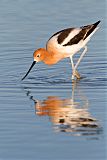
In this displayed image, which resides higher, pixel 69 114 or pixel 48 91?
pixel 48 91

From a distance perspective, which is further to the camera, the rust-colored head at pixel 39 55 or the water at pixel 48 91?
A: the rust-colored head at pixel 39 55

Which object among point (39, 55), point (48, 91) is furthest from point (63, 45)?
point (48, 91)

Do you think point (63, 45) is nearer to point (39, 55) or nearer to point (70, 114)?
point (39, 55)

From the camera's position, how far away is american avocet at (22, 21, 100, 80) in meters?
13.3

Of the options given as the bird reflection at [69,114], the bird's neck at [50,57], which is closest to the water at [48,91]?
the bird reflection at [69,114]

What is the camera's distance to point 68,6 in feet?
59.7

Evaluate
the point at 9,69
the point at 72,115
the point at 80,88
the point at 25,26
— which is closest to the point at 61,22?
the point at 25,26

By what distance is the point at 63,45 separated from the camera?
44.0ft

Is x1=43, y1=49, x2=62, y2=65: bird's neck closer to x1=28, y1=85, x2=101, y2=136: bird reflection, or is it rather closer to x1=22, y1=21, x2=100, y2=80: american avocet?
x1=22, y1=21, x2=100, y2=80: american avocet

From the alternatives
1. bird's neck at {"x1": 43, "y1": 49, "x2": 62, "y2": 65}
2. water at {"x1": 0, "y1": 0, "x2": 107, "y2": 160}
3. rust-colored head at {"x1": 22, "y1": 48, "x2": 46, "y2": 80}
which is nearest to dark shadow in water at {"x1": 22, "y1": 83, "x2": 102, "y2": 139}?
water at {"x1": 0, "y1": 0, "x2": 107, "y2": 160}

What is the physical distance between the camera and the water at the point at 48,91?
353 inches

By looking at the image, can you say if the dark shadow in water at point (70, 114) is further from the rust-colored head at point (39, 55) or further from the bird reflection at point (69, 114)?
the rust-colored head at point (39, 55)

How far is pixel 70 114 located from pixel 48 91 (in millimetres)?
1495

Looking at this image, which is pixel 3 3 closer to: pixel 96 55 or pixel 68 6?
pixel 68 6
